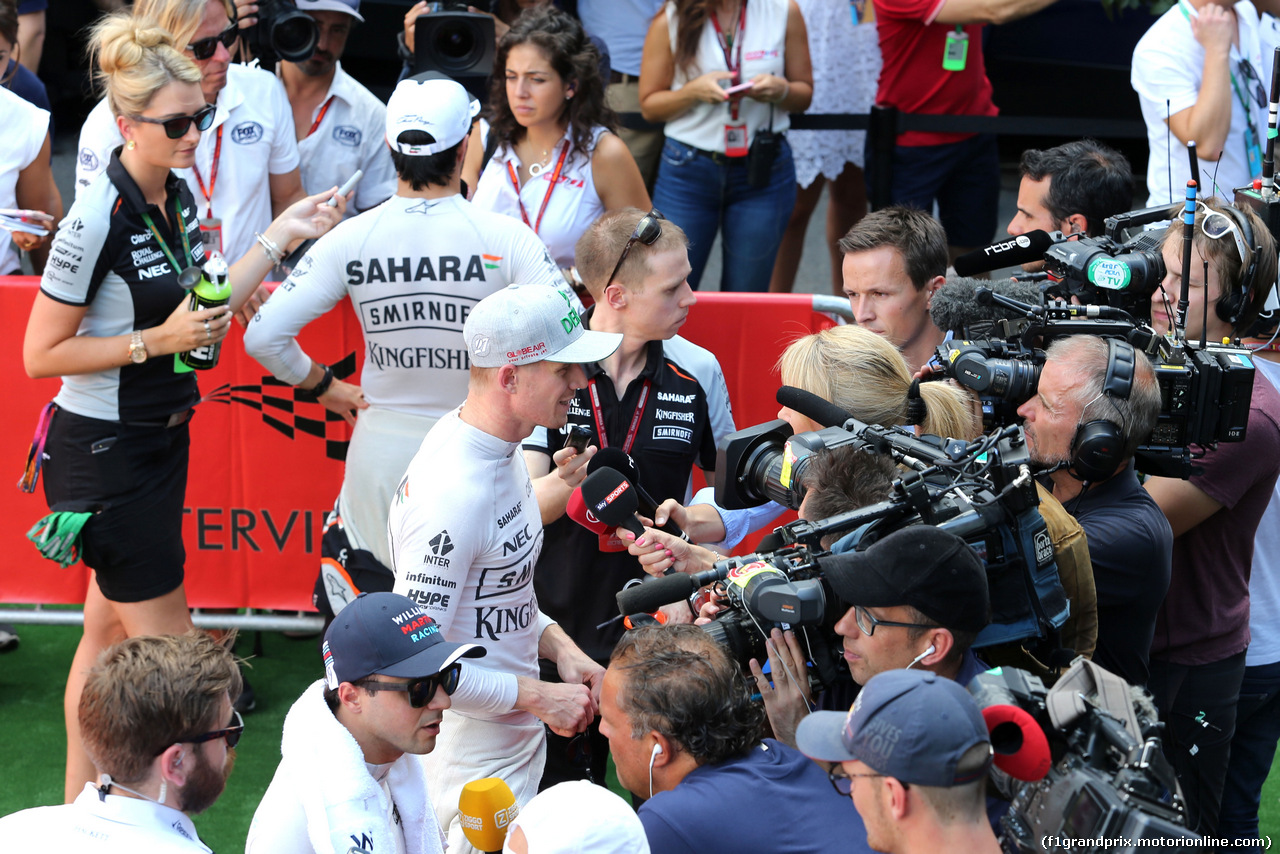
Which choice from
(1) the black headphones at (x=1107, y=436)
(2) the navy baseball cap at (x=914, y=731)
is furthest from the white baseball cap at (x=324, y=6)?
(2) the navy baseball cap at (x=914, y=731)

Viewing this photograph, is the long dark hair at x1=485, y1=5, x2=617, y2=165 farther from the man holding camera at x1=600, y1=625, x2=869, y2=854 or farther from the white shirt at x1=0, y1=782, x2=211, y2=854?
the white shirt at x1=0, y1=782, x2=211, y2=854

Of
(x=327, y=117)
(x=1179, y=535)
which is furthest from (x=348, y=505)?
(x=1179, y=535)

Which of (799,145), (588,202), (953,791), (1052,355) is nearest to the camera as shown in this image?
(953,791)

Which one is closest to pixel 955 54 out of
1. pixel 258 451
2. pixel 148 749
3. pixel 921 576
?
pixel 258 451

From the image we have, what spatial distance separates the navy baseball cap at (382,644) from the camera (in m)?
2.69

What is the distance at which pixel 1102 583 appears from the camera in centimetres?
311

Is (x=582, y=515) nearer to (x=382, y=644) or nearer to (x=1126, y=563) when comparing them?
(x=382, y=644)

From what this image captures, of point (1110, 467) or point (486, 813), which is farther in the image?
point (1110, 467)

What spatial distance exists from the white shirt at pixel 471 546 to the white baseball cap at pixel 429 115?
1288 mm

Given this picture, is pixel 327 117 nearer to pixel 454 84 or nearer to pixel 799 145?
pixel 454 84

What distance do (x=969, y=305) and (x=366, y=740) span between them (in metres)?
2.28

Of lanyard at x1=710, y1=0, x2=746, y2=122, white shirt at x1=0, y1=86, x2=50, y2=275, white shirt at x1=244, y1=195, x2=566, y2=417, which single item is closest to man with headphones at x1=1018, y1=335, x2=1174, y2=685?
white shirt at x1=244, y1=195, x2=566, y2=417

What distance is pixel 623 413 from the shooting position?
3865mm

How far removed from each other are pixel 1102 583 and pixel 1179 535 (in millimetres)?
583
